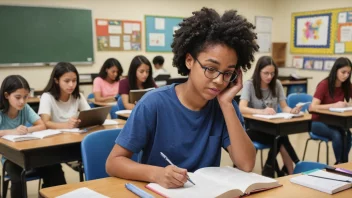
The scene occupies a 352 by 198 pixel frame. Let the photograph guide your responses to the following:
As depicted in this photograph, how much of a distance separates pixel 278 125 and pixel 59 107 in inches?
73.2

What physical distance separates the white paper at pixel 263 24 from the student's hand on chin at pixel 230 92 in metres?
6.85

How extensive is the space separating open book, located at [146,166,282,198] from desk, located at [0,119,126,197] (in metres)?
1.30

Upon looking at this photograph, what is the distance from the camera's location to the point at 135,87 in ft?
13.6

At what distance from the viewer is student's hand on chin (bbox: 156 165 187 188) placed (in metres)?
1.16

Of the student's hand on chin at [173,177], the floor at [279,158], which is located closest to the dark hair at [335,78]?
the floor at [279,158]

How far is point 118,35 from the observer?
21.2ft

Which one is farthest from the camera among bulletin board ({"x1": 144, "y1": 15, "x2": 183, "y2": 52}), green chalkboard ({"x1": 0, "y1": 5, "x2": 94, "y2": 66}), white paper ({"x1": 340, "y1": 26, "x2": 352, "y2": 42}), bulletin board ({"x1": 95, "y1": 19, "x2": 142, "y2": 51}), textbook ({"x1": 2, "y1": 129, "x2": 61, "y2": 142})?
bulletin board ({"x1": 144, "y1": 15, "x2": 183, "y2": 52})

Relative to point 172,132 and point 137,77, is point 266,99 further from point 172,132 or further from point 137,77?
point 172,132

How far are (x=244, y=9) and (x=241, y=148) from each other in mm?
6840

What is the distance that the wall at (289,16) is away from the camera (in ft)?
23.3

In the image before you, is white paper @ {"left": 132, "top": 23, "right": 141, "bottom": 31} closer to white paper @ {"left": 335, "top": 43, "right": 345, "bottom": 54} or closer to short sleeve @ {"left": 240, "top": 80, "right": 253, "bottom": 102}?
short sleeve @ {"left": 240, "top": 80, "right": 253, "bottom": 102}

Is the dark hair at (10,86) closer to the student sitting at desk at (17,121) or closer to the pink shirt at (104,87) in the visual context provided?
the student sitting at desk at (17,121)

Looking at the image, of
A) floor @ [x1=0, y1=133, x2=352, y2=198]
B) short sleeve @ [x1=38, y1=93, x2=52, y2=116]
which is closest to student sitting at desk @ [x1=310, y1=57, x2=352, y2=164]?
floor @ [x1=0, y1=133, x2=352, y2=198]

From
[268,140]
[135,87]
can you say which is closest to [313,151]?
[268,140]
